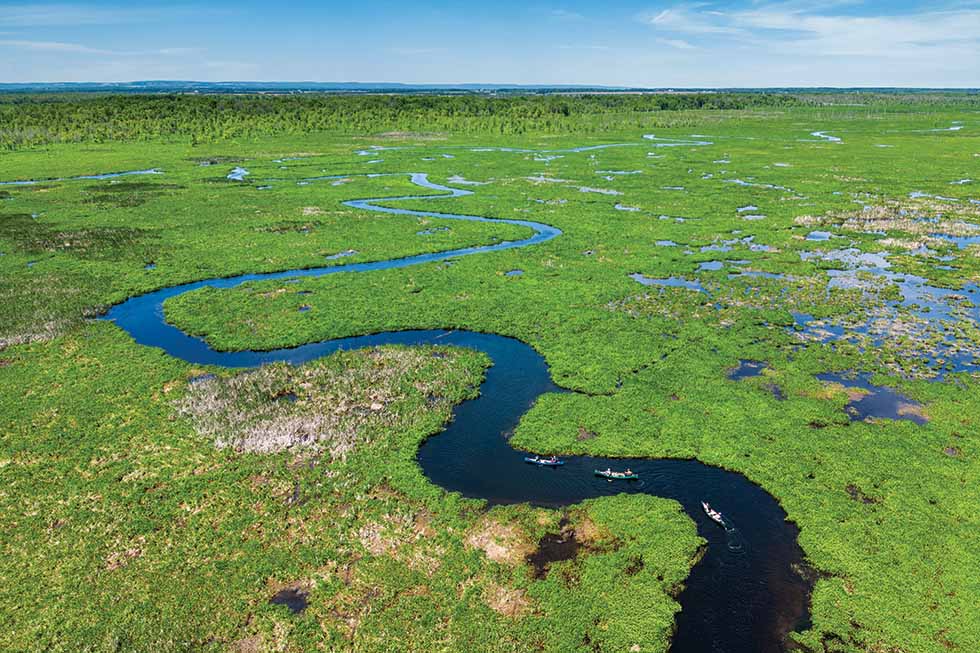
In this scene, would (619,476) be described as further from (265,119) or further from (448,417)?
(265,119)

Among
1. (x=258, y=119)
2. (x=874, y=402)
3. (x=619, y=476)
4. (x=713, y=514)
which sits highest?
(x=258, y=119)

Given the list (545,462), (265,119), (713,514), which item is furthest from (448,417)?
(265,119)

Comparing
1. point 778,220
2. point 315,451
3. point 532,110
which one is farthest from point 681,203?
point 532,110

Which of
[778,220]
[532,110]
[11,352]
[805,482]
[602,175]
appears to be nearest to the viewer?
[805,482]

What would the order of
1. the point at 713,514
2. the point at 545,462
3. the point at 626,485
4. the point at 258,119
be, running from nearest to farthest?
the point at 713,514 < the point at 626,485 < the point at 545,462 < the point at 258,119

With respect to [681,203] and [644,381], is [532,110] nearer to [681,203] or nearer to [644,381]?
[681,203]

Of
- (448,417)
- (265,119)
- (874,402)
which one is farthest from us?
(265,119)

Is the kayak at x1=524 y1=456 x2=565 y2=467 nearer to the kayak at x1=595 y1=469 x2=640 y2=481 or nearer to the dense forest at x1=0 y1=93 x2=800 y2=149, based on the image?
the kayak at x1=595 y1=469 x2=640 y2=481

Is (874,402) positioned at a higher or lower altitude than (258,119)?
lower
